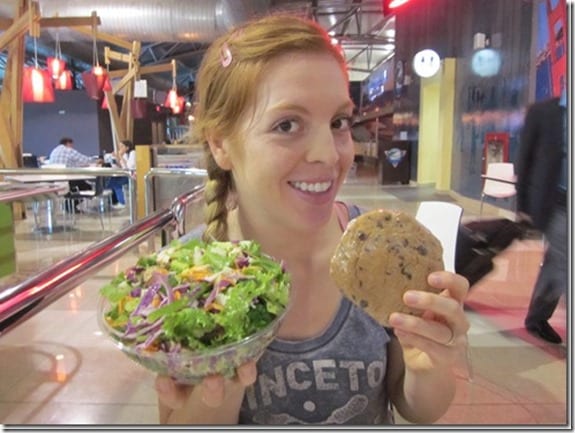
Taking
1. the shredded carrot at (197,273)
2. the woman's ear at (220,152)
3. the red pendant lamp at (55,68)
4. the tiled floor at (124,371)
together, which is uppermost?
the red pendant lamp at (55,68)

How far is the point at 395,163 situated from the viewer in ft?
42.9

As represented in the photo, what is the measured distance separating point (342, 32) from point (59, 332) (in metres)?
13.4

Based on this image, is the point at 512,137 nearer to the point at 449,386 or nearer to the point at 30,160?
the point at 449,386

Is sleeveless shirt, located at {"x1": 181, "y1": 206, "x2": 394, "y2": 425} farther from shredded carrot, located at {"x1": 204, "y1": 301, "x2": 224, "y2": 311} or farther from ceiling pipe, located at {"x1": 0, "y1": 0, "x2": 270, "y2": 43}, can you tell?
ceiling pipe, located at {"x1": 0, "y1": 0, "x2": 270, "y2": 43}

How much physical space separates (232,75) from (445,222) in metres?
2.04

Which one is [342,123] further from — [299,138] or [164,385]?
[164,385]

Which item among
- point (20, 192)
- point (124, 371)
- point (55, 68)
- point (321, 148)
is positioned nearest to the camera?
point (321, 148)

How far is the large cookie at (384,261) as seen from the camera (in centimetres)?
67

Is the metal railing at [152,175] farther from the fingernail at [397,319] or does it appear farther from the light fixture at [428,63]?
the light fixture at [428,63]

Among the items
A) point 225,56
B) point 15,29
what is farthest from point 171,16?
point 225,56

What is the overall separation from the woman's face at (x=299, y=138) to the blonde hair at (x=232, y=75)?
29mm

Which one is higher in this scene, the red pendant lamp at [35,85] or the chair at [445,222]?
the red pendant lamp at [35,85]

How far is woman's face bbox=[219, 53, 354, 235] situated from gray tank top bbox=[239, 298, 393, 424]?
0.76 feet

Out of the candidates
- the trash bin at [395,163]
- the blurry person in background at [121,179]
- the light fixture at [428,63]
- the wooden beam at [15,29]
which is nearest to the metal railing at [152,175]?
the wooden beam at [15,29]
